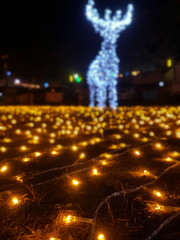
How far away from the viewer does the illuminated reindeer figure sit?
42.5ft

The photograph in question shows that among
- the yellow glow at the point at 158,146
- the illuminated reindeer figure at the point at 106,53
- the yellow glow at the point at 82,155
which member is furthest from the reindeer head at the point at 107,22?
the yellow glow at the point at 82,155

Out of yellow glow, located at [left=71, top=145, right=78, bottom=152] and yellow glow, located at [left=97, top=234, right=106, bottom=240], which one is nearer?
yellow glow, located at [left=97, top=234, right=106, bottom=240]

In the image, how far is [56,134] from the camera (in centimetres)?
524

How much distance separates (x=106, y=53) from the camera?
44.0 feet

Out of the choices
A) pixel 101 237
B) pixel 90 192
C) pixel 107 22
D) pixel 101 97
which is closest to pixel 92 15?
pixel 107 22

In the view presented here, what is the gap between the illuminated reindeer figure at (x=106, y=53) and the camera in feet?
42.5

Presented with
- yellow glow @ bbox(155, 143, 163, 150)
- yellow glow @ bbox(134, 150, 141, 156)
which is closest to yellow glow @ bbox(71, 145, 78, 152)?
yellow glow @ bbox(134, 150, 141, 156)

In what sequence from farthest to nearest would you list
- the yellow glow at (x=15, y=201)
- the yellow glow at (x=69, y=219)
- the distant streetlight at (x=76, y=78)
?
the distant streetlight at (x=76, y=78) → the yellow glow at (x=15, y=201) → the yellow glow at (x=69, y=219)

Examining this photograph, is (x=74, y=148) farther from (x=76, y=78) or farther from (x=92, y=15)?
(x=76, y=78)

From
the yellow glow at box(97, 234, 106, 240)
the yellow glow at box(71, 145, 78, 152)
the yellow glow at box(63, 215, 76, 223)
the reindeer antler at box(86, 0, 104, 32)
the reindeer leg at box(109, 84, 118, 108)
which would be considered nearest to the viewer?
the yellow glow at box(97, 234, 106, 240)

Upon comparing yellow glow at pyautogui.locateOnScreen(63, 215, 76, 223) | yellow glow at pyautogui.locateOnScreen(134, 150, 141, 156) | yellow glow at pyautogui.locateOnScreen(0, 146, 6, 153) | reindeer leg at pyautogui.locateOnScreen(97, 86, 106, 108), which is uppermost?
reindeer leg at pyautogui.locateOnScreen(97, 86, 106, 108)

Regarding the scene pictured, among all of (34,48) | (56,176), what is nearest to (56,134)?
(56,176)

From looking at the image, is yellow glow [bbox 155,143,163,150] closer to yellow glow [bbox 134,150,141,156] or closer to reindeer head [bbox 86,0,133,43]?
yellow glow [bbox 134,150,141,156]

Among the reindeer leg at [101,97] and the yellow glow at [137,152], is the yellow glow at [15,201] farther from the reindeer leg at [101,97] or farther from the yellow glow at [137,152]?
the reindeer leg at [101,97]
